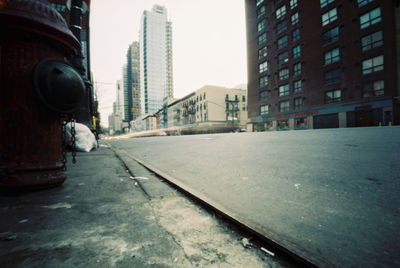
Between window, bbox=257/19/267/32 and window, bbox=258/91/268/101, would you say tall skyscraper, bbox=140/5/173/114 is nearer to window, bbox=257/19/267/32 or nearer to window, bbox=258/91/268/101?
window, bbox=257/19/267/32

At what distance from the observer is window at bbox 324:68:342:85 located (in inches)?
1042

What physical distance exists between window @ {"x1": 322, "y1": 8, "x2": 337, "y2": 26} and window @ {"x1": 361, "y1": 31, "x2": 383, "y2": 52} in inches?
235

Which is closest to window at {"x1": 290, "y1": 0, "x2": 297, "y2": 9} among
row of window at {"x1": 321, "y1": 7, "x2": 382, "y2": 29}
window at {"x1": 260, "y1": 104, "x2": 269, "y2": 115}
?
row of window at {"x1": 321, "y1": 7, "x2": 382, "y2": 29}

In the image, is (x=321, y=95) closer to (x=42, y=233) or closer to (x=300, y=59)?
(x=300, y=59)

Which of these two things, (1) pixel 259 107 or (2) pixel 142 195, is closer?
(2) pixel 142 195

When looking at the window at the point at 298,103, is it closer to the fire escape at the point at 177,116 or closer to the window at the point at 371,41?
the window at the point at 371,41

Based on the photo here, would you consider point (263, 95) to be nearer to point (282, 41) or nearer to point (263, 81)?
point (263, 81)

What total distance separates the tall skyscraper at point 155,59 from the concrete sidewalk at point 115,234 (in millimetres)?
116376

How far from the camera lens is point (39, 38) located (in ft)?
6.45

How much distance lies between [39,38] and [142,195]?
2.06 m

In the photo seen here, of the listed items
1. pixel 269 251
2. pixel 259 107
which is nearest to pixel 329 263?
pixel 269 251

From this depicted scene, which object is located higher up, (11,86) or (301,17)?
(301,17)

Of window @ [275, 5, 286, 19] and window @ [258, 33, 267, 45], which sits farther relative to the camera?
window @ [258, 33, 267, 45]

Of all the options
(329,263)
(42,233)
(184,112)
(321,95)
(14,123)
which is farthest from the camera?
(184,112)
